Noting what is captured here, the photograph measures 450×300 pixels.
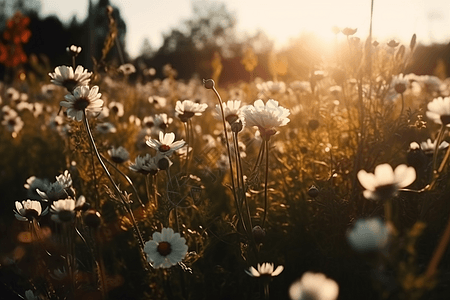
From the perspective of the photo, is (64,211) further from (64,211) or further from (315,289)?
(315,289)

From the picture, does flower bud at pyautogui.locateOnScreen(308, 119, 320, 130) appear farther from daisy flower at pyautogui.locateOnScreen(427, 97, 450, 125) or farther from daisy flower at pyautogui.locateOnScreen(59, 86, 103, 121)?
daisy flower at pyautogui.locateOnScreen(59, 86, 103, 121)

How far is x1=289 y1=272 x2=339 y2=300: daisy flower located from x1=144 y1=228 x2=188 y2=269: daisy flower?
0.60 metres

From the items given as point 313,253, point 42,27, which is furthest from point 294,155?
point 42,27

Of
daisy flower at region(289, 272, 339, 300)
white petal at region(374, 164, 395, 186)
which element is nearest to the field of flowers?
white petal at region(374, 164, 395, 186)

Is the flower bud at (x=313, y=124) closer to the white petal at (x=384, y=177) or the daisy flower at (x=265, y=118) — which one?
the daisy flower at (x=265, y=118)

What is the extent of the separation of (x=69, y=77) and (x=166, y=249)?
81cm

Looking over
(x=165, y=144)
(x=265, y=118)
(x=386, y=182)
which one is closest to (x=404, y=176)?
(x=386, y=182)

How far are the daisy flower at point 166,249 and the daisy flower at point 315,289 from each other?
1.97 feet

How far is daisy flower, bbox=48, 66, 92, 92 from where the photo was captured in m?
1.75

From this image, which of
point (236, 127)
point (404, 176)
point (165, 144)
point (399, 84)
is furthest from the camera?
point (399, 84)

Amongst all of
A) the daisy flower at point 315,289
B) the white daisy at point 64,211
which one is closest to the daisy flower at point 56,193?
the white daisy at point 64,211

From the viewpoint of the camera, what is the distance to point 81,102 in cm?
163

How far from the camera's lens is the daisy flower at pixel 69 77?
175 cm

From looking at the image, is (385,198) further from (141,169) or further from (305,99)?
(305,99)
